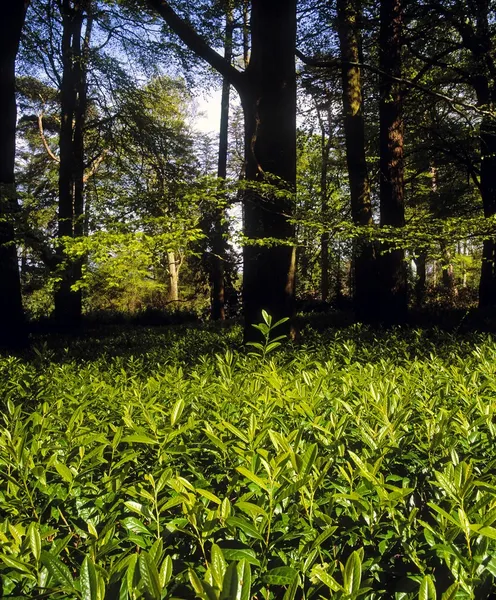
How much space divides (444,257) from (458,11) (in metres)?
5.45

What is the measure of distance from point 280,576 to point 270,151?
20.6ft

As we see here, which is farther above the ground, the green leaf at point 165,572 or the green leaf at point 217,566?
the green leaf at point 217,566

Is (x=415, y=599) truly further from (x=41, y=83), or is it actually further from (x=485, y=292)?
(x=41, y=83)

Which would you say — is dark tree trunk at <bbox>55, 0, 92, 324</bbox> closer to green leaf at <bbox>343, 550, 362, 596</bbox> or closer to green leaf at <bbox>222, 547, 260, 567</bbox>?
green leaf at <bbox>222, 547, 260, 567</bbox>

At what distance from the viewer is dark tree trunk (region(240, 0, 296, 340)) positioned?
257 inches

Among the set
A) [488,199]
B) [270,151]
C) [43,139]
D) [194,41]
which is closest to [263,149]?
[270,151]

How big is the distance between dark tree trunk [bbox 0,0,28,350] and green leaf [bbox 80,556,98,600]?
979 centimetres

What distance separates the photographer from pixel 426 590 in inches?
34.7

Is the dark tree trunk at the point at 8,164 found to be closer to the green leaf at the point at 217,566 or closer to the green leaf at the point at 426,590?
the green leaf at the point at 217,566

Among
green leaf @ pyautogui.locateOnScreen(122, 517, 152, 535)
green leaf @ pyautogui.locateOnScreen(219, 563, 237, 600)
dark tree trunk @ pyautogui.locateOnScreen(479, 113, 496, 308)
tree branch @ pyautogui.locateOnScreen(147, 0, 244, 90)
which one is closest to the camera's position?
green leaf @ pyautogui.locateOnScreen(219, 563, 237, 600)

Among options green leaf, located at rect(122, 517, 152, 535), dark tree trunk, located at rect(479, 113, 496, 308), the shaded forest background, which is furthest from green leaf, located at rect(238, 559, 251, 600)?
dark tree trunk, located at rect(479, 113, 496, 308)

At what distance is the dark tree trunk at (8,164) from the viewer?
32.3 feet

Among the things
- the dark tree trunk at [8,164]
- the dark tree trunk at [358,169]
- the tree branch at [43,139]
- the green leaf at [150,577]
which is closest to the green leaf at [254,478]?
the green leaf at [150,577]

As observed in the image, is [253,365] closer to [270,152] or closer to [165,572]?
[165,572]
